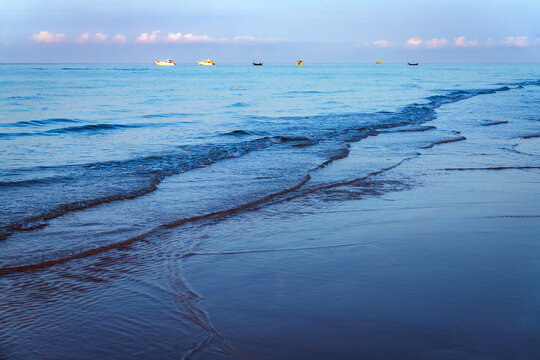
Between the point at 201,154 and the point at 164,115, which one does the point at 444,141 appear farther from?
the point at 164,115

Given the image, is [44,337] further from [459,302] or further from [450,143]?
[450,143]

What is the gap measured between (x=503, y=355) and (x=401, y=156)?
27.6ft

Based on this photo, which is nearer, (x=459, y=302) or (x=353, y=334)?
(x=353, y=334)

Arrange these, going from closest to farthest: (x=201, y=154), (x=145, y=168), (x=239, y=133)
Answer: (x=145, y=168)
(x=201, y=154)
(x=239, y=133)

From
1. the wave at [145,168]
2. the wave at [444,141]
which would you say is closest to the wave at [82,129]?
the wave at [145,168]

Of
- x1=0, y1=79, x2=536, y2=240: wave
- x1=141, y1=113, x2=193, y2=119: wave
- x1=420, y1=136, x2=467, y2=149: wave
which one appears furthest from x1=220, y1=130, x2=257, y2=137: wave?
x1=141, y1=113, x2=193, y2=119: wave

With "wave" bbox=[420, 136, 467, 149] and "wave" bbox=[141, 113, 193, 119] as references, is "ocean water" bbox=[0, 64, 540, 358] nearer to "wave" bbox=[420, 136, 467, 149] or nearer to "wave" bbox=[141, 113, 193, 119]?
"wave" bbox=[420, 136, 467, 149]

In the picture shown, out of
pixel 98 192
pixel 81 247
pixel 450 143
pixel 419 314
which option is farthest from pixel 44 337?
pixel 450 143

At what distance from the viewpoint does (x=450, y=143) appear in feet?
42.3

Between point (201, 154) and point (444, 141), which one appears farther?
point (444, 141)

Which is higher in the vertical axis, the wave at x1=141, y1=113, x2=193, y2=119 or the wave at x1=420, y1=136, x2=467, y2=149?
the wave at x1=141, y1=113, x2=193, y2=119

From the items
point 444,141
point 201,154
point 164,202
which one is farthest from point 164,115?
point 164,202

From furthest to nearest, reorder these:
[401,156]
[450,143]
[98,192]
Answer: [450,143] < [401,156] < [98,192]

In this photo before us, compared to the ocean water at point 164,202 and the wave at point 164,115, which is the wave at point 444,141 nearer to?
the ocean water at point 164,202
